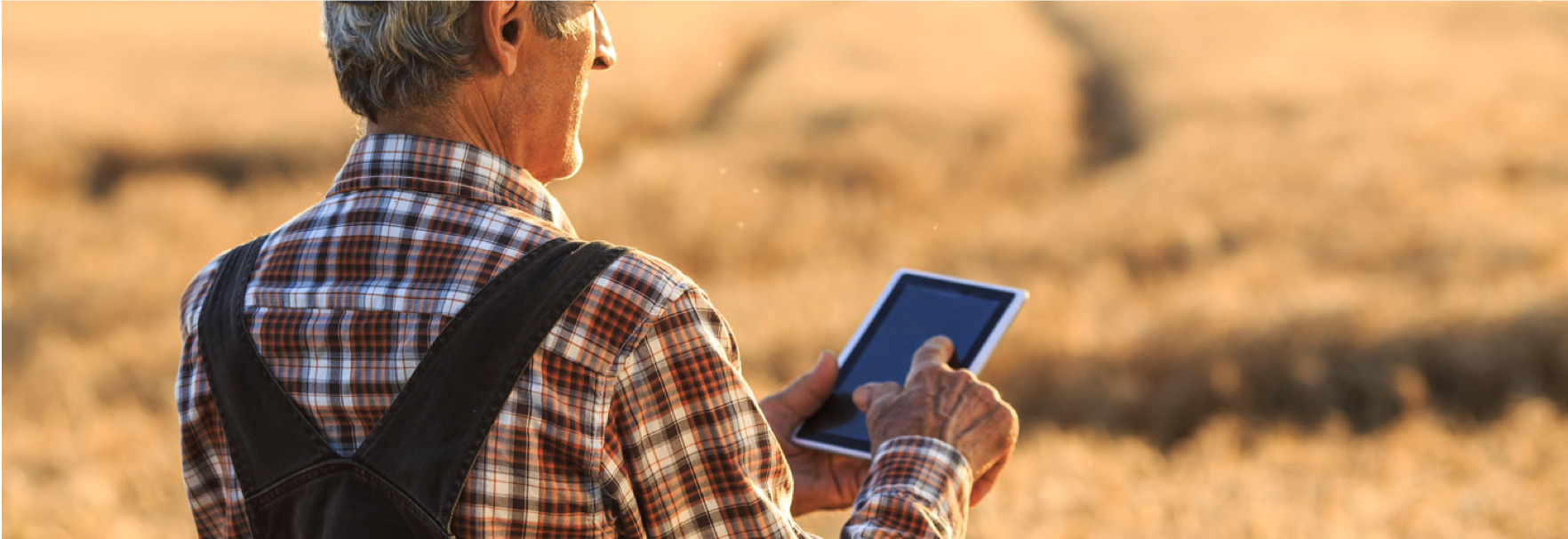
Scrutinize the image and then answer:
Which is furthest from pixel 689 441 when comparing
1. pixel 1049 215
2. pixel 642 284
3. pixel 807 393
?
pixel 1049 215

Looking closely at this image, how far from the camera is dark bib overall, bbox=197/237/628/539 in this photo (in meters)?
1.19

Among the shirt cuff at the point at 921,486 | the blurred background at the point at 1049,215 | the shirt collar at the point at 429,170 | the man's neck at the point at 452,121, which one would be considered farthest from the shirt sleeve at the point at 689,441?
the blurred background at the point at 1049,215

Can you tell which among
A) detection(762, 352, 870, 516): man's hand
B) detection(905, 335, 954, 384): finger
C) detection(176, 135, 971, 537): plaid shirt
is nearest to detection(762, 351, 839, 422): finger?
detection(762, 352, 870, 516): man's hand

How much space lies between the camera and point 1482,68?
43.7ft

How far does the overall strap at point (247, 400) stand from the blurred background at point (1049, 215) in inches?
106

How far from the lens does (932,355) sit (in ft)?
5.58

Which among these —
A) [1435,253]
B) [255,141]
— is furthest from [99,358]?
[1435,253]

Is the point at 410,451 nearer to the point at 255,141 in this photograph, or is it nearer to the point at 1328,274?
the point at 1328,274

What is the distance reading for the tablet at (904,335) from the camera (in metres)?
1.83

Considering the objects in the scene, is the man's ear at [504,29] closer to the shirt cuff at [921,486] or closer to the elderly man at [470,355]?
the elderly man at [470,355]

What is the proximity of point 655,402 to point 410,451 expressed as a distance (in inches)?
10.1

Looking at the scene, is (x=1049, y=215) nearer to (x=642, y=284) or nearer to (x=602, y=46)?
(x=602, y=46)

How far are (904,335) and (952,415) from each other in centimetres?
41

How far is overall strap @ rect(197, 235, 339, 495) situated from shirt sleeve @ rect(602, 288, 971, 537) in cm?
33
